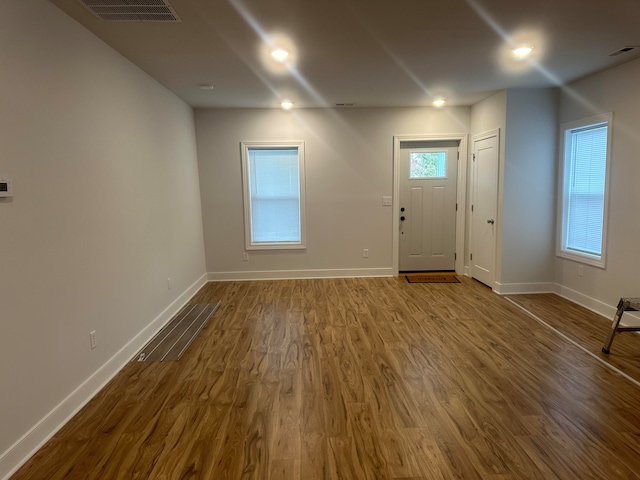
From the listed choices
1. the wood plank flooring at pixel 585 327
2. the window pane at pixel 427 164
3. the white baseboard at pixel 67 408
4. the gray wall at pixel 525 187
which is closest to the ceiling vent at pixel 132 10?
the white baseboard at pixel 67 408

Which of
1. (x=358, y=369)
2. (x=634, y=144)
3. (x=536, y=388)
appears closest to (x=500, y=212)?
(x=634, y=144)

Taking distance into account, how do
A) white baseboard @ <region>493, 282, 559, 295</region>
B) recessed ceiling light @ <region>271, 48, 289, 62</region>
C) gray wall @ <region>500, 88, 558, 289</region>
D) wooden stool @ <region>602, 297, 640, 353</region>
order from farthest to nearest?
white baseboard @ <region>493, 282, 559, 295</region> < gray wall @ <region>500, 88, 558, 289</region> < recessed ceiling light @ <region>271, 48, 289, 62</region> < wooden stool @ <region>602, 297, 640, 353</region>

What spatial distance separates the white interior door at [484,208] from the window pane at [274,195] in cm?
266

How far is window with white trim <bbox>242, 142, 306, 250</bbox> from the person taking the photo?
210 inches

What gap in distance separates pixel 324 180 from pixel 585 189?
3.30 meters

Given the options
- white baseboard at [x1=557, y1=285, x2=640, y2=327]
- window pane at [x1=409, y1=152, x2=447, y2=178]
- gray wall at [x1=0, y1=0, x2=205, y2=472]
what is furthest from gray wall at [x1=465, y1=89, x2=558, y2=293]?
gray wall at [x1=0, y1=0, x2=205, y2=472]

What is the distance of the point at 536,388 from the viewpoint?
246 cm

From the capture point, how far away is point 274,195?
5426 mm

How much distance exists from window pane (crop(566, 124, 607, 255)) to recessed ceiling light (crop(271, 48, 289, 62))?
3414mm

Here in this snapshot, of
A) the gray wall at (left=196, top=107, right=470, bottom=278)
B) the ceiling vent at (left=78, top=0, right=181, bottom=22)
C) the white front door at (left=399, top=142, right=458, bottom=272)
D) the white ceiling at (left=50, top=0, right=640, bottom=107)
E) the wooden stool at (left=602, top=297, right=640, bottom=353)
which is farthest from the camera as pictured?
the white front door at (left=399, top=142, right=458, bottom=272)

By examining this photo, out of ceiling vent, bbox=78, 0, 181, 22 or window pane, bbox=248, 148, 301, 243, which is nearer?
ceiling vent, bbox=78, 0, 181, 22

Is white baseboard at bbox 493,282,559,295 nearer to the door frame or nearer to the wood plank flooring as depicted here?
the wood plank flooring

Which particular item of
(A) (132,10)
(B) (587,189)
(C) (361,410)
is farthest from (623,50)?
(A) (132,10)

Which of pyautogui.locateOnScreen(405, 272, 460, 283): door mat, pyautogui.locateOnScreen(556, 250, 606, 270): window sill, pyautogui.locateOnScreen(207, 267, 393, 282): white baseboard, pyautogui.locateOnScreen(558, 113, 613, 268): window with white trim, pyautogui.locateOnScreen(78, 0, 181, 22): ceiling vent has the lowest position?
pyautogui.locateOnScreen(405, 272, 460, 283): door mat
